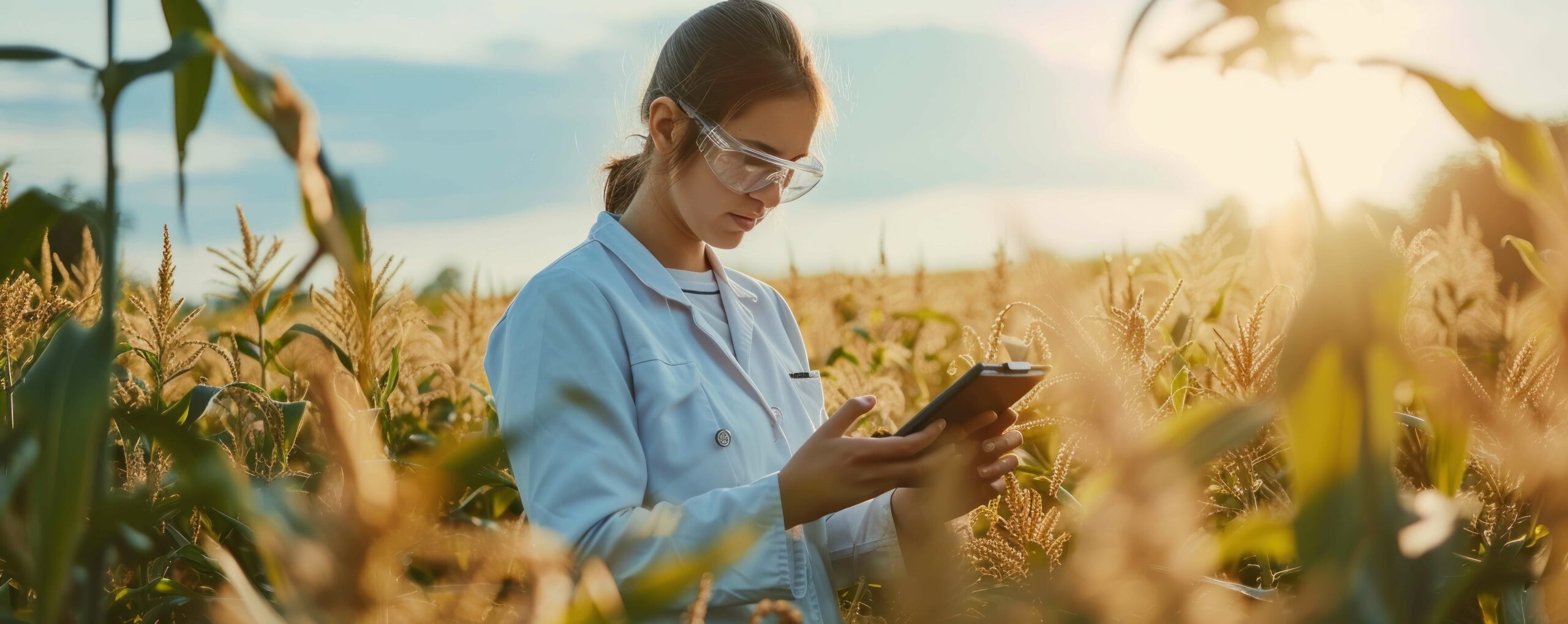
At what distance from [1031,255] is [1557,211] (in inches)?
20.8

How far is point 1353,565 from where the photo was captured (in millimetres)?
457

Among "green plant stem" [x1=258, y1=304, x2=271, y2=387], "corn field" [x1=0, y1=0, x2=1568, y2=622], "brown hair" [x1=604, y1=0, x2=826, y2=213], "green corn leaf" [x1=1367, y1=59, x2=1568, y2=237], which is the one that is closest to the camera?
"corn field" [x1=0, y1=0, x2=1568, y2=622]

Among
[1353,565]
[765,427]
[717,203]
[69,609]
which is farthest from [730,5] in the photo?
[1353,565]

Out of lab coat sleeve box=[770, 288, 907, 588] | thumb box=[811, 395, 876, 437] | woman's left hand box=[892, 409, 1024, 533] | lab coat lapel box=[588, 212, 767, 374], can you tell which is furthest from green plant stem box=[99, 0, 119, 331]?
lab coat sleeve box=[770, 288, 907, 588]

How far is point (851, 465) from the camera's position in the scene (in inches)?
59.6

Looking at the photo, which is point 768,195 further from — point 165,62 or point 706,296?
point 165,62

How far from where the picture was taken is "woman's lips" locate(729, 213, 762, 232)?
206 cm

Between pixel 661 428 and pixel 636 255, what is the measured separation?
0.42 m

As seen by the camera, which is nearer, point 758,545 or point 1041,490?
point 758,545

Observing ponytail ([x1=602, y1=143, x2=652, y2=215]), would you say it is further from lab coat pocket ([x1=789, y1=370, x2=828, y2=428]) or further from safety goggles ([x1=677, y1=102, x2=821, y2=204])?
lab coat pocket ([x1=789, y1=370, x2=828, y2=428])

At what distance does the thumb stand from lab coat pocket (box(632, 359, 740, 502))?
0.35m

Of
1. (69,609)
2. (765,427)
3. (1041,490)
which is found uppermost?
(69,609)

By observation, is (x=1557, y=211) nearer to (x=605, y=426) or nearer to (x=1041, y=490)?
(x=605, y=426)

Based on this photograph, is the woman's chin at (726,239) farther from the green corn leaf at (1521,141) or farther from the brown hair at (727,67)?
the green corn leaf at (1521,141)
